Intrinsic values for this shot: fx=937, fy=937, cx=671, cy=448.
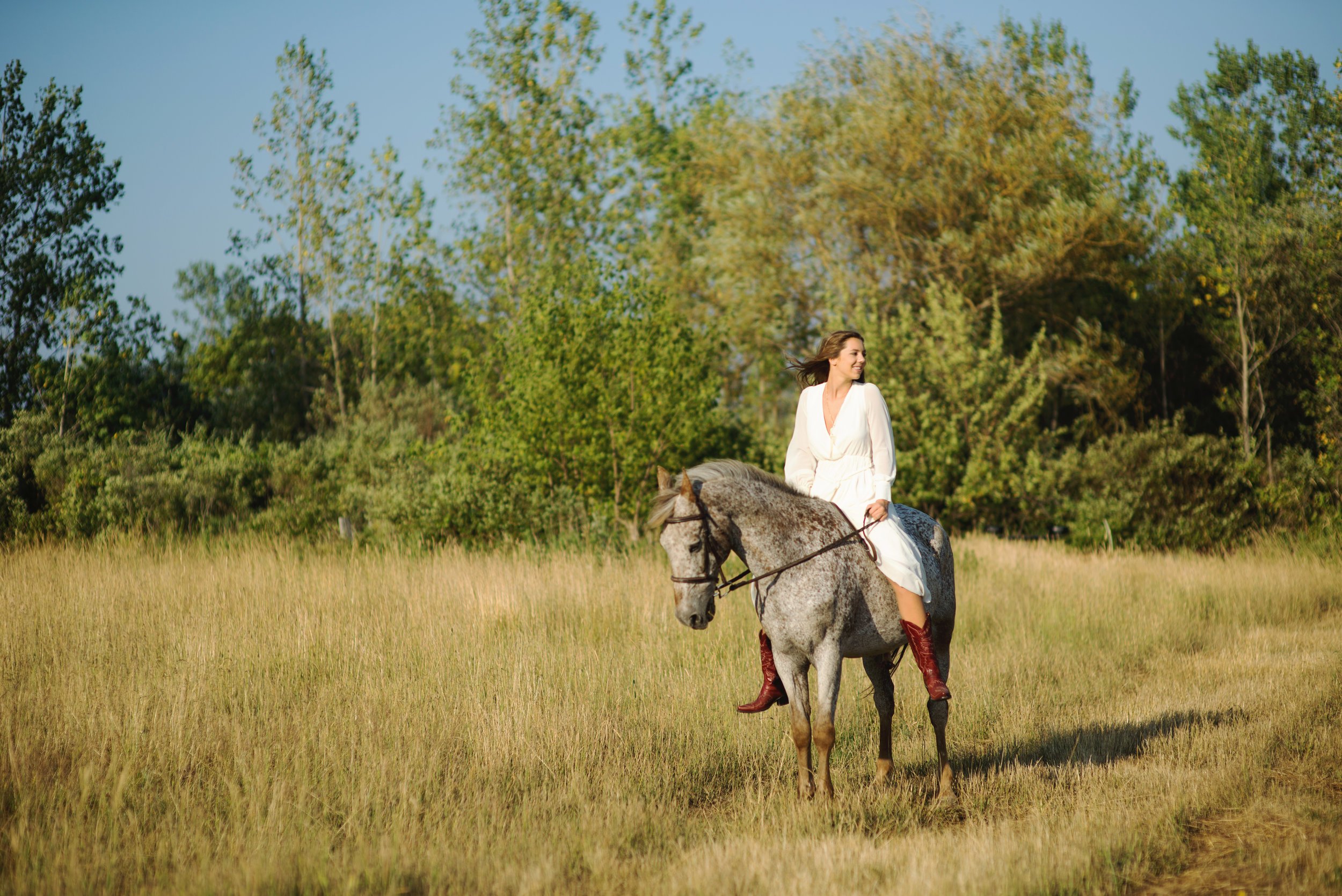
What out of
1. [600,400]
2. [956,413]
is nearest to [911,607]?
[600,400]

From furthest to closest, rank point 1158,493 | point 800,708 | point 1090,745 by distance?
point 1158,493
point 1090,745
point 800,708

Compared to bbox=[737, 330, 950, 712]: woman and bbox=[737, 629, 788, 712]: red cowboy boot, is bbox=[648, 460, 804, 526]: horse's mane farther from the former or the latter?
bbox=[737, 629, 788, 712]: red cowboy boot

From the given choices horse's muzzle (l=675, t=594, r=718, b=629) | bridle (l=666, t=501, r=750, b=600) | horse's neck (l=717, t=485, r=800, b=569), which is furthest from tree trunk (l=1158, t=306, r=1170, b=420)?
horse's muzzle (l=675, t=594, r=718, b=629)

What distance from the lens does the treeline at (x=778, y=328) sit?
54.0 feet

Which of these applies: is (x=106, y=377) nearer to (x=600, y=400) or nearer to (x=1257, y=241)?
(x=600, y=400)

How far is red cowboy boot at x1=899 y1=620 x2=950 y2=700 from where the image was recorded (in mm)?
5297

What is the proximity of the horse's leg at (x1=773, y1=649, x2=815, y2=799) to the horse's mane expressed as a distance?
954 millimetres

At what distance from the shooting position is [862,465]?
545cm

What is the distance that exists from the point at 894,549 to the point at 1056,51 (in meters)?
23.7

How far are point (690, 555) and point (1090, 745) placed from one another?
3.76 m

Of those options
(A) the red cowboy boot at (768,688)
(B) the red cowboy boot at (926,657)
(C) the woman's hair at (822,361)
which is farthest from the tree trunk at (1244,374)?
(A) the red cowboy boot at (768,688)

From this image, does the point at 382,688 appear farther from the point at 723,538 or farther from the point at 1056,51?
the point at 1056,51

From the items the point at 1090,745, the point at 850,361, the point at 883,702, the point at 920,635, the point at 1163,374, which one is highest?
the point at 1163,374

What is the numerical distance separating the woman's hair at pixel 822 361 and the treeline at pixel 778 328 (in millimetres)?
8791
